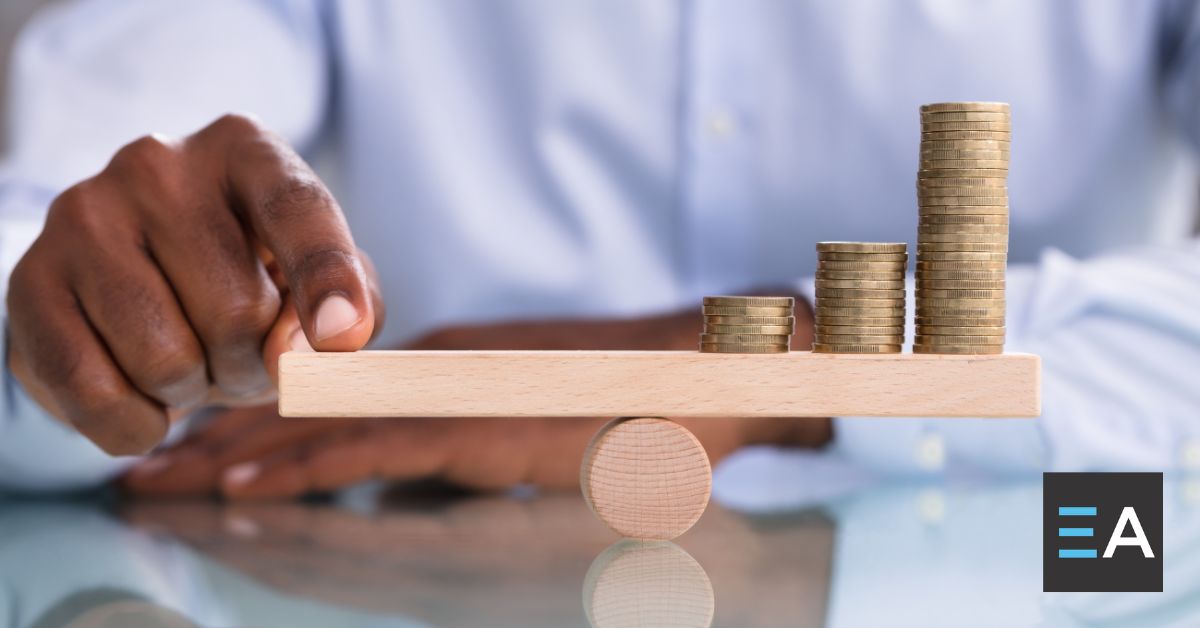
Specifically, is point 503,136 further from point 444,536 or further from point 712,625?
point 712,625

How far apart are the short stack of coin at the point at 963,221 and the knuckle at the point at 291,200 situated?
1.25ft

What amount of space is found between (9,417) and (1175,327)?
1.09 meters

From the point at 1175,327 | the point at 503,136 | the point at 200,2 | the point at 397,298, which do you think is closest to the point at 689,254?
the point at 503,136

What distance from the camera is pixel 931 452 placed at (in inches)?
41.8

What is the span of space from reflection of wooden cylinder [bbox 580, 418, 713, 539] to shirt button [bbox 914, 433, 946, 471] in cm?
41

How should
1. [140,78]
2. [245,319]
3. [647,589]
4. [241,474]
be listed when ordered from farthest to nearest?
[140,78] < [241,474] < [245,319] < [647,589]

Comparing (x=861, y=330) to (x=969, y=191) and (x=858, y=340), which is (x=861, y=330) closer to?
(x=858, y=340)

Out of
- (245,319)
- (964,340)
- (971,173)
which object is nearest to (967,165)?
(971,173)

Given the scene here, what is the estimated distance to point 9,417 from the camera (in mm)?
1049

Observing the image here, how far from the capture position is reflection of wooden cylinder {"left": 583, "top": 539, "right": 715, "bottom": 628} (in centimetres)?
57

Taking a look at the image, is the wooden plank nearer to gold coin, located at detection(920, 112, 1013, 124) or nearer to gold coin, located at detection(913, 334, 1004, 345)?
gold coin, located at detection(913, 334, 1004, 345)

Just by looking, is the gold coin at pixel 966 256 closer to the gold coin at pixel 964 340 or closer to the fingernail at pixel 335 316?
the gold coin at pixel 964 340

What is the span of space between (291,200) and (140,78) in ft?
2.37

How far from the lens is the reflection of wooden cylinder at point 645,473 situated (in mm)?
708
